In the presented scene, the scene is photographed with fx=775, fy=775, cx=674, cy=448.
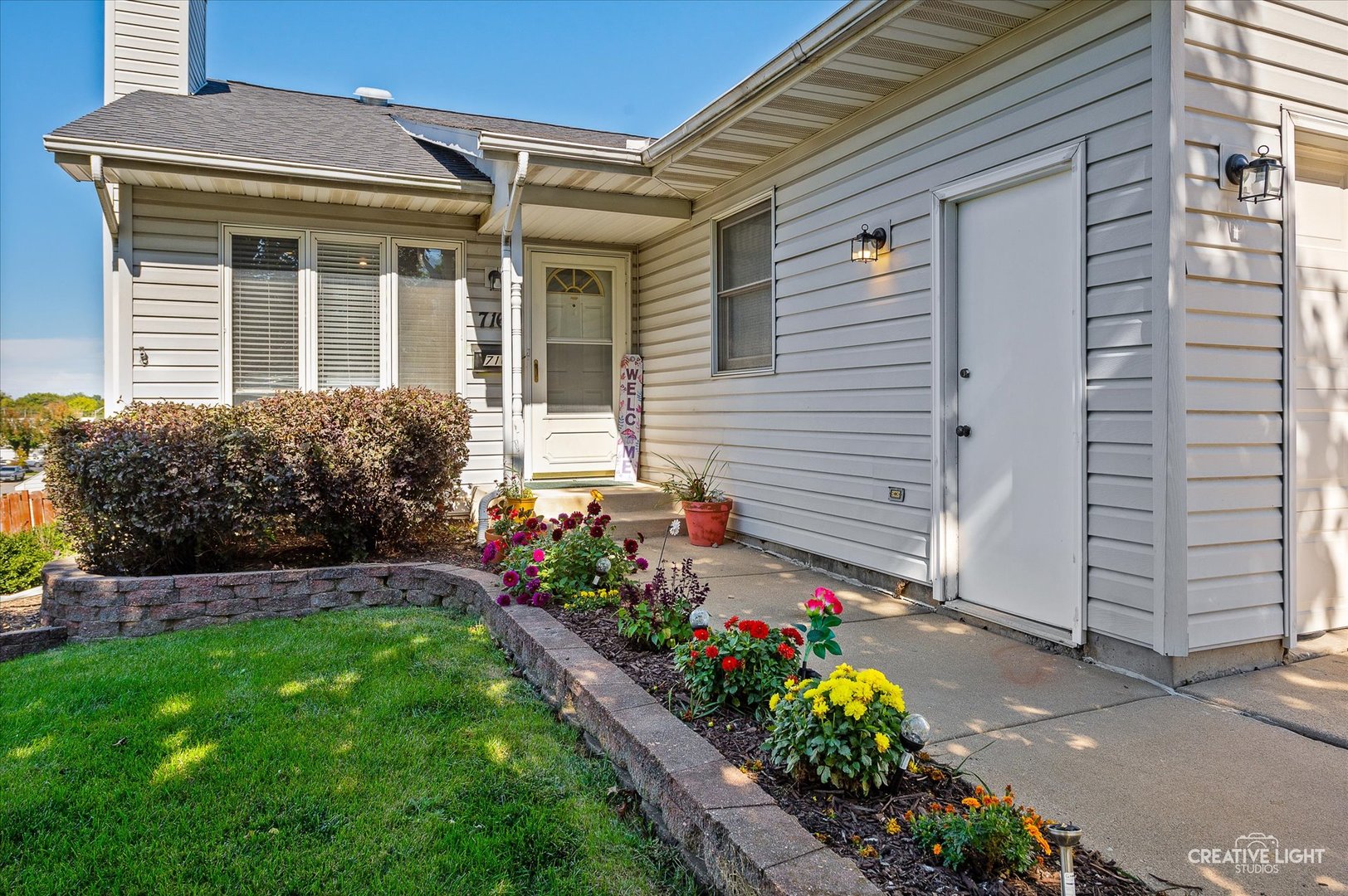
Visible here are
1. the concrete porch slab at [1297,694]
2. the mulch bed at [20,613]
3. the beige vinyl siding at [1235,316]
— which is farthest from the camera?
the mulch bed at [20,613]

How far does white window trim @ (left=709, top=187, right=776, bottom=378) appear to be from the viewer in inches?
225

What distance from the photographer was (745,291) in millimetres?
6172

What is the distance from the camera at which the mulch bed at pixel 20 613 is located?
4668 mm

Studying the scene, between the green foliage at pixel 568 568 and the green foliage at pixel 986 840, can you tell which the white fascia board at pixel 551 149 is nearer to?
the green foliage at pixel 568 568

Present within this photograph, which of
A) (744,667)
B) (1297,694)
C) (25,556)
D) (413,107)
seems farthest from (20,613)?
(1297,694)

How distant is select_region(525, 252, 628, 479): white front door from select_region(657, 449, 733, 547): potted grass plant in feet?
4.04

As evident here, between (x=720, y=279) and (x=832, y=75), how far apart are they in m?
2.32

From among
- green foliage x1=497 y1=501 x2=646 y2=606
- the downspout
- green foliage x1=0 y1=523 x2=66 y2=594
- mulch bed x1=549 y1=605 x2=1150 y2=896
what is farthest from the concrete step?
mulch bed x1=549 y1=605 x2=1150 y2=896

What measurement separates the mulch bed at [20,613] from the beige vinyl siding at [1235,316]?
605 centimetres

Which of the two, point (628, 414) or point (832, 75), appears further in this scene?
point (628, 414)

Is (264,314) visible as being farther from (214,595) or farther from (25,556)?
(214,595)

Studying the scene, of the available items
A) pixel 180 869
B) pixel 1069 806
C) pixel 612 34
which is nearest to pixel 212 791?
pixel 180 869

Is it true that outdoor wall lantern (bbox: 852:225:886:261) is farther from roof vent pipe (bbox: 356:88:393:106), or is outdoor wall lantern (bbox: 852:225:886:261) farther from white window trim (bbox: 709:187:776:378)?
roof vent pipe (bbox: 356:88:393:106)

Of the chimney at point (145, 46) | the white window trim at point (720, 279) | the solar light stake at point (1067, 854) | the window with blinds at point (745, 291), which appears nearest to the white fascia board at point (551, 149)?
the white window trim at point (720, 279)
